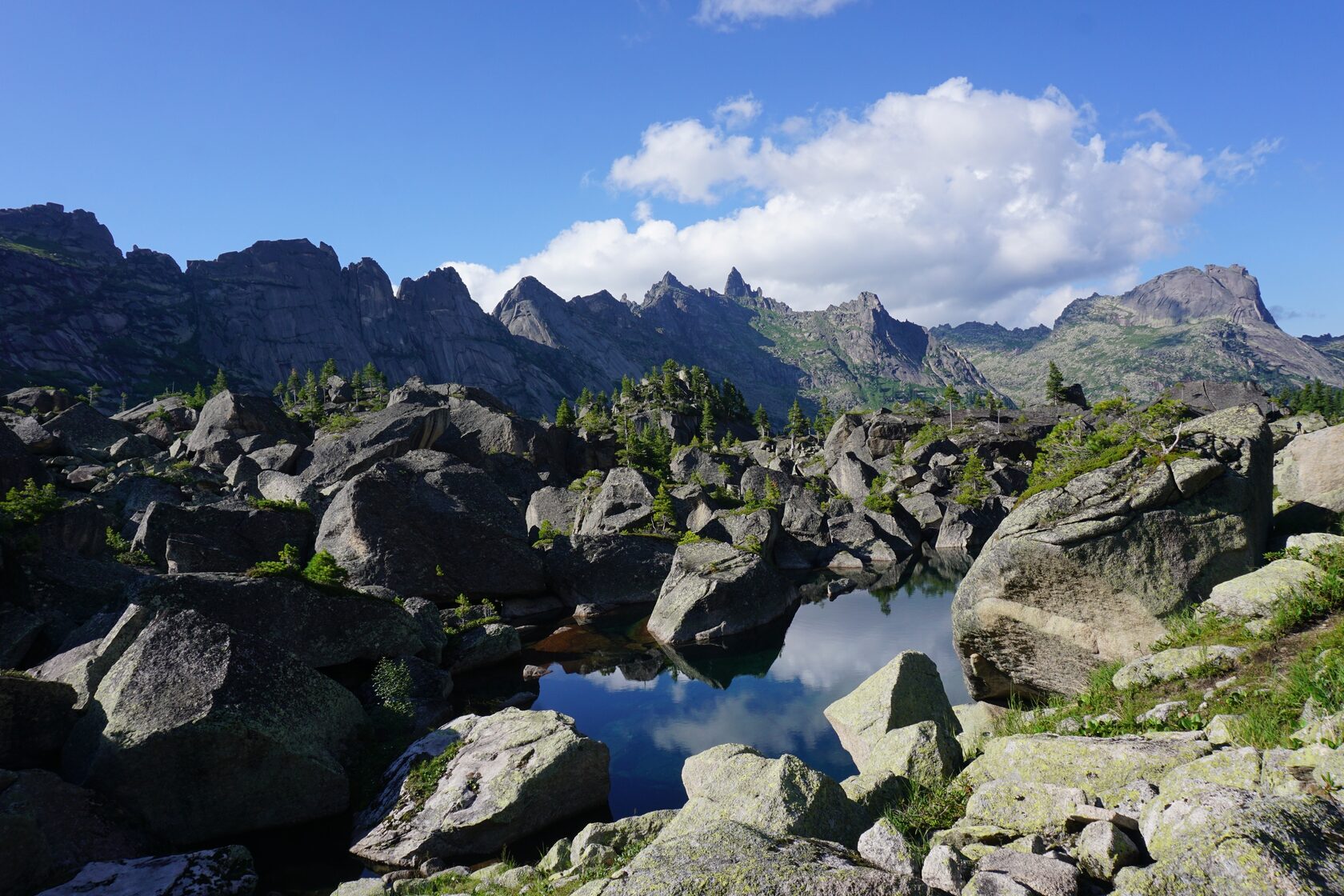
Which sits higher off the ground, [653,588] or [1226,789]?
[1226,789]

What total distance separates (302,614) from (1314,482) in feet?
127

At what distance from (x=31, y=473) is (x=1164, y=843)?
66522mm

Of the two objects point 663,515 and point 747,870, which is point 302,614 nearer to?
point 747,870

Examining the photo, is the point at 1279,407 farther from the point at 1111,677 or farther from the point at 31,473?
the point at 31,473

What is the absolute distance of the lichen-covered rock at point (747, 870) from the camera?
323 inches

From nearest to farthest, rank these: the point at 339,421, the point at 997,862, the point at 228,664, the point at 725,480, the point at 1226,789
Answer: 1. the point at 1226,789
2. the point at 997,862
3. the point at 228,664
4. the point at 339,421
5. the point at 725,480

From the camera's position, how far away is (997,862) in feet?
28.9

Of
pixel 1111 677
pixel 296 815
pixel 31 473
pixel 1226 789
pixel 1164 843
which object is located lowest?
pixel 296 815

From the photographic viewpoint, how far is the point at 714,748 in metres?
18.7

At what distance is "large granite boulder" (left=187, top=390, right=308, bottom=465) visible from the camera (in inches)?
2788

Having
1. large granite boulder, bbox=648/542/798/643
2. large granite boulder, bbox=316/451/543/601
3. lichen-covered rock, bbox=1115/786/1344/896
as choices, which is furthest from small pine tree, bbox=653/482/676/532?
lichen-covered rock, bbox=1115/786/1344/896

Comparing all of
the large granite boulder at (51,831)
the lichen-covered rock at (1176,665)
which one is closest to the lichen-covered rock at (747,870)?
the lichen-covered rock at (1176,665)

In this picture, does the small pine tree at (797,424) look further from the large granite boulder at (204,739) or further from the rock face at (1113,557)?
the large granite boulder at (204,739)

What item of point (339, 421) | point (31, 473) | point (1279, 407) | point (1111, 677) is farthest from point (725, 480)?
point (1279, 407)
